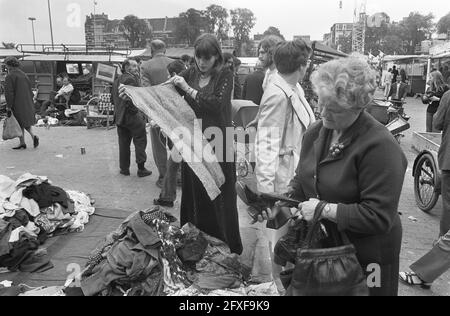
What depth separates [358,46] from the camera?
39344 mm

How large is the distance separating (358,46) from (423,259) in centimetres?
3909

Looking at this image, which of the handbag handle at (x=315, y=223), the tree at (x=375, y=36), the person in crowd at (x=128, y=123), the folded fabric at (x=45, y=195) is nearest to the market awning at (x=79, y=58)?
the person in crowd at (x=128, y=123)

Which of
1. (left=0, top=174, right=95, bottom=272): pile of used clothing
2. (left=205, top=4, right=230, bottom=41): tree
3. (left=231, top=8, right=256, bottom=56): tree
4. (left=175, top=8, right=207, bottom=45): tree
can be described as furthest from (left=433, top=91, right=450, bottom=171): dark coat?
(left=175, top=8, right=207, bottom=45): tree

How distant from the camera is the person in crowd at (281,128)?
281 centimetres

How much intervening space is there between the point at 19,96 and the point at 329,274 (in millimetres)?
8866

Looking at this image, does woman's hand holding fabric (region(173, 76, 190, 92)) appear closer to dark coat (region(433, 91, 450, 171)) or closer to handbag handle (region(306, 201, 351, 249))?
handbag handle (region(306, 201, 351, 249))

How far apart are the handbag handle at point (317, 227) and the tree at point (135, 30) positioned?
46.0 metres

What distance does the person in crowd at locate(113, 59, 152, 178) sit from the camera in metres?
6.49

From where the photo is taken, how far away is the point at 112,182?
21.7ft

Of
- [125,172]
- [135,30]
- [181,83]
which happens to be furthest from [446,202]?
[135,30]

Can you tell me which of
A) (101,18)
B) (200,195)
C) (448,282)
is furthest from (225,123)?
(101,18)

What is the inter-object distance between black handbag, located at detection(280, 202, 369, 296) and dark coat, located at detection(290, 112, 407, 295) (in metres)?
0.14

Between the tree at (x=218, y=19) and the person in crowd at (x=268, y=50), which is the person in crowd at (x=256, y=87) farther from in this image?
the tree at (x=218, y=19)

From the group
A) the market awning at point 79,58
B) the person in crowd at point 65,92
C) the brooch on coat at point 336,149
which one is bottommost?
the person in crowd at point 65,92
